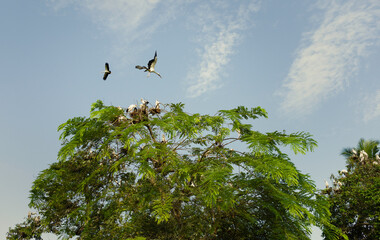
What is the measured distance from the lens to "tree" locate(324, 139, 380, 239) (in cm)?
1366

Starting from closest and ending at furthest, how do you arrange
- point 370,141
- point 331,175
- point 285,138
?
point 285,138 → point 331,175 → point 370,141

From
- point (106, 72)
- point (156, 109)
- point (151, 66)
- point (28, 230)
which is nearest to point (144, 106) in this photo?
point (156, 109)

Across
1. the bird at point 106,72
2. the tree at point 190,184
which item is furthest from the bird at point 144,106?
the bird at point 106,72

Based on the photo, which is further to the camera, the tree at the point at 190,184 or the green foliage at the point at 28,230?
the green foliage at the point at 28,230

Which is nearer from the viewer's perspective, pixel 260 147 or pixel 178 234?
pixel 260 147

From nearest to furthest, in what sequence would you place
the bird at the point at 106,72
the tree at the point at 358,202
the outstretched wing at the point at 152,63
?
the outstretched wing at the point at 152,63, the bird at the point at 106,72, the tree at the point at 358,202

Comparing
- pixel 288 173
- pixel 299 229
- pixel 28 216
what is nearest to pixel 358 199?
pixel 299 229

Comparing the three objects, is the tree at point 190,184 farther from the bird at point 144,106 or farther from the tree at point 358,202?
the tree at point 358,202

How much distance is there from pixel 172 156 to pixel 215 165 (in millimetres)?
805

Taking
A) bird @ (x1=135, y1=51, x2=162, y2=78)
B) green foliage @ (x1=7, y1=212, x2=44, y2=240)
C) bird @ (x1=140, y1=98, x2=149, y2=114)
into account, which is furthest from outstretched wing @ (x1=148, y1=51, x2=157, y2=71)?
green foliage @ (x1=7, y1=212, x2=44, y2=240)

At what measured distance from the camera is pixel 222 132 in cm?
802

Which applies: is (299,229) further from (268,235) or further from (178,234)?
(178,234)

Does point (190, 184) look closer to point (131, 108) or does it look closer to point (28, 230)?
point (131, 108)

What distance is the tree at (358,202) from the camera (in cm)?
1366
